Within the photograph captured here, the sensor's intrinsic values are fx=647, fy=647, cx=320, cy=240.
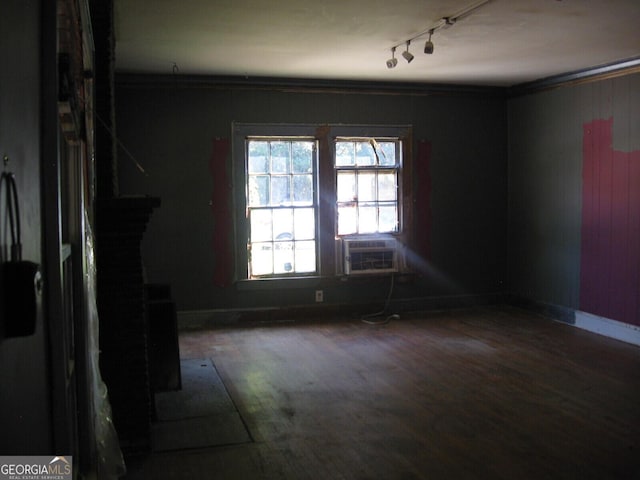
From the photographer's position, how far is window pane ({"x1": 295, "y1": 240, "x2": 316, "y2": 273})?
6895 millimetres

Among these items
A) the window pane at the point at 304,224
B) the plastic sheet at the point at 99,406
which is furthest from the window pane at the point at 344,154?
the plastic sheet at the point at 99,406

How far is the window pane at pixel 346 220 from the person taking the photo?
23.0 ft

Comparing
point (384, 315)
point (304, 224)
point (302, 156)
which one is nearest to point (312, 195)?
point (304, 224)

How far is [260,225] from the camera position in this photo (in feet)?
22.1

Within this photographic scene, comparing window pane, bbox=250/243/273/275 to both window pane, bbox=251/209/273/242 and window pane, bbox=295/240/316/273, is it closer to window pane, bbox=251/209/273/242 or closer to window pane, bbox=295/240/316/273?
window pane, bbox=251/209/273/242

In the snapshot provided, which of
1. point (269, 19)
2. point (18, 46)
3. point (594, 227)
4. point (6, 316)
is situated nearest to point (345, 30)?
point (269, 19)

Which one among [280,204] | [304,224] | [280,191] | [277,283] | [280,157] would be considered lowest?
[277,283]

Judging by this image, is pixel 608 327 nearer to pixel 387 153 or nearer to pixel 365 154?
pixel 387 153

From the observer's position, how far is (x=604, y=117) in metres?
6.07

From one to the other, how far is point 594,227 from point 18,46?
6.03 metres

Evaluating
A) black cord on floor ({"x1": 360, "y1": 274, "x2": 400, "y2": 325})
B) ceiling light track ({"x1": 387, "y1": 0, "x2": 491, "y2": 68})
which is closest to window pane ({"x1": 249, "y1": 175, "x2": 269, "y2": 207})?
black cord on floor ({"x1": 360, "y1": 274, "x2": 400, "y2": 325})

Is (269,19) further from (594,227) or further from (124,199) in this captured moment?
(594,227)

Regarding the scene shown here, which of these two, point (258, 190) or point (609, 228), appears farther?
point (258, 190)

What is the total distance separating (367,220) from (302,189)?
2.71ft
